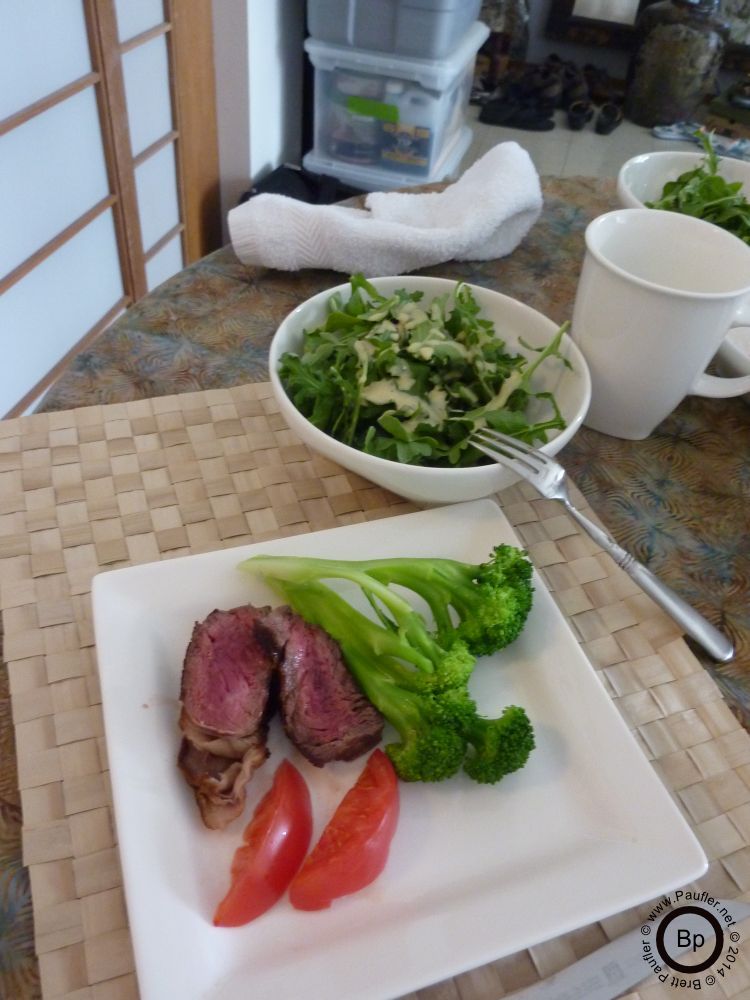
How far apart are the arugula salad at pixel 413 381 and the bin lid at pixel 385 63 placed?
162cm

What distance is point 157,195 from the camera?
2.12 m

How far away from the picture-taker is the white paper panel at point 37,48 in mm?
1451

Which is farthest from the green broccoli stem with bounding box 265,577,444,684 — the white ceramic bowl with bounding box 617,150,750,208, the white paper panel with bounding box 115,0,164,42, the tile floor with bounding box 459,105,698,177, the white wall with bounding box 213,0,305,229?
the tile floor with bounding box 459,105,698,177

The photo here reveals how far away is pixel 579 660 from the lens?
638mm

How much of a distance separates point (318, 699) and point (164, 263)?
1.94 m

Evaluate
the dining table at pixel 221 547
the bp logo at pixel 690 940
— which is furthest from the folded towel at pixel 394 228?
the bp logo at pixel 690 940

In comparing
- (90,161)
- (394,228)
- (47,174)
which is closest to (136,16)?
(90,161)

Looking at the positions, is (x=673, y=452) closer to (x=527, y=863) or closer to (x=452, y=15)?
(x=527, y=863)

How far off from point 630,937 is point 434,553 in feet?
1.15

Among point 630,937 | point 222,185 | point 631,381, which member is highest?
point 631,381

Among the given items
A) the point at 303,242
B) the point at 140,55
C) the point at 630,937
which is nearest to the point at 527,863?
the point at 630,937

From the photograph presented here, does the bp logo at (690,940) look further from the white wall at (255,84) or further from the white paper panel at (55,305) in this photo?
the white wall at (255,84)

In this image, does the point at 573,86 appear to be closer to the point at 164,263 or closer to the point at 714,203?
the point at 164,263

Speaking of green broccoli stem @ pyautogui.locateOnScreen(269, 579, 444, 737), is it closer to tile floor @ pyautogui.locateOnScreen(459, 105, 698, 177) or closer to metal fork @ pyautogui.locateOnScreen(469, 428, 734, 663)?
metal fork @ pyautogui.locateOnScreen(469, 428, 734, 663)
